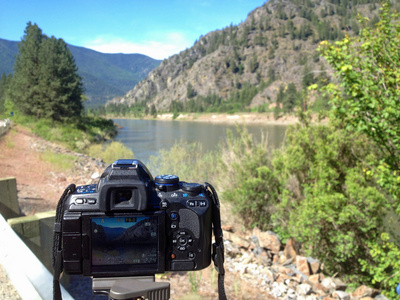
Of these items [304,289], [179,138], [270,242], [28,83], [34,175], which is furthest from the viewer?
[28,83]

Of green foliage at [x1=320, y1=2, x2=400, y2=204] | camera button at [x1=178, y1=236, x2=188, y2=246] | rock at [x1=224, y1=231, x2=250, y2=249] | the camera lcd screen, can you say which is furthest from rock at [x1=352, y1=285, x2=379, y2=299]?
the camera lcd screen

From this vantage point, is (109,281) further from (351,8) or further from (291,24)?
(351,8)

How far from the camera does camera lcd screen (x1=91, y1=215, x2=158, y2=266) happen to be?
4.32 ft

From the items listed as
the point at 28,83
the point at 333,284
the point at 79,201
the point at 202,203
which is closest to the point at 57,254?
the point at 79,201

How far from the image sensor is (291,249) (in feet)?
18.1

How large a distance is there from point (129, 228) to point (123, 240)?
0.06m

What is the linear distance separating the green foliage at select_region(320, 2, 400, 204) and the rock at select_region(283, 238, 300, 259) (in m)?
Answer: 2.05

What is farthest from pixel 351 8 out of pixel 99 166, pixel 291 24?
pixel 99 166

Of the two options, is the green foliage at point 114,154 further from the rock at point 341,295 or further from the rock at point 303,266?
the rock at point 341,295

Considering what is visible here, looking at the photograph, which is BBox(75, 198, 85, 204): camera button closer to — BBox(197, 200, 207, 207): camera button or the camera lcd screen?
the camera lcd screen

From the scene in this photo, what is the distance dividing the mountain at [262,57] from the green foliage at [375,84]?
8700 cm

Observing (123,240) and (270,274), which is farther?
(270,274)

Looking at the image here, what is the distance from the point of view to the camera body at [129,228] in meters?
1.28

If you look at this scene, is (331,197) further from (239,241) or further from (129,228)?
(129,228)
